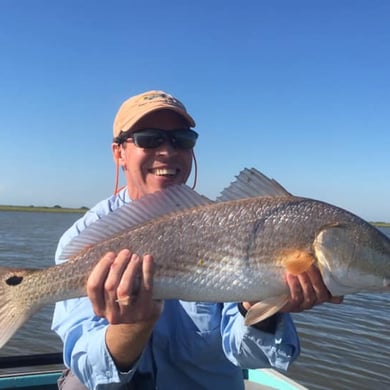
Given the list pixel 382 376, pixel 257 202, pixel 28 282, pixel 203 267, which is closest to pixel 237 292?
pixel 203 267

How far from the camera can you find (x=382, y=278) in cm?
305

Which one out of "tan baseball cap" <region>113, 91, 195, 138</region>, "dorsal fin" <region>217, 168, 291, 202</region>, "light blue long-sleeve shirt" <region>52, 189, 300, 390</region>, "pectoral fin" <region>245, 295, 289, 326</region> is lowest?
"light blue long-sleeve shirt" <region>52, 189, 300, 390</region>

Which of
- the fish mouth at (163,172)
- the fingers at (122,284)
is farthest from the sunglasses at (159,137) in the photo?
the fingers at (122,284)

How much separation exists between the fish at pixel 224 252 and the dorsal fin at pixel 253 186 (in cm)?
3

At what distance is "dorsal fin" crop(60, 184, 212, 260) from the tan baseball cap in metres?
1.19

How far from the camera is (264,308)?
116 inches

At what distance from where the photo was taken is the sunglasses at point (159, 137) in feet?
13.4

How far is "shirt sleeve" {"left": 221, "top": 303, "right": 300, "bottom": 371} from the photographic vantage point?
3262mm

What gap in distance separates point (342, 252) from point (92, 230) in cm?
156

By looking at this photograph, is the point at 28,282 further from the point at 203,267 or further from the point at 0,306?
the point at 203,267

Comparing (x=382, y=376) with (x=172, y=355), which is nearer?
(x=172, y=355)

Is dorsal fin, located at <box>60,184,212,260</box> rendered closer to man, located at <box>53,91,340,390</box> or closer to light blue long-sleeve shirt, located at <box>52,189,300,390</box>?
man, located at <box>53,91,340,390</box>

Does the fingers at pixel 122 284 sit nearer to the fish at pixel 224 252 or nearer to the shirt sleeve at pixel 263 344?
the fish at pixel 224 252

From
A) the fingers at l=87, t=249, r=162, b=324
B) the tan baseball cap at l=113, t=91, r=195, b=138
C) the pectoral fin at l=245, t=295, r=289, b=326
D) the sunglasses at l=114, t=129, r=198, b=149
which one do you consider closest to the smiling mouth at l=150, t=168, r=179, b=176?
the sunglasses at l=114, t=129, r=198, b=149
